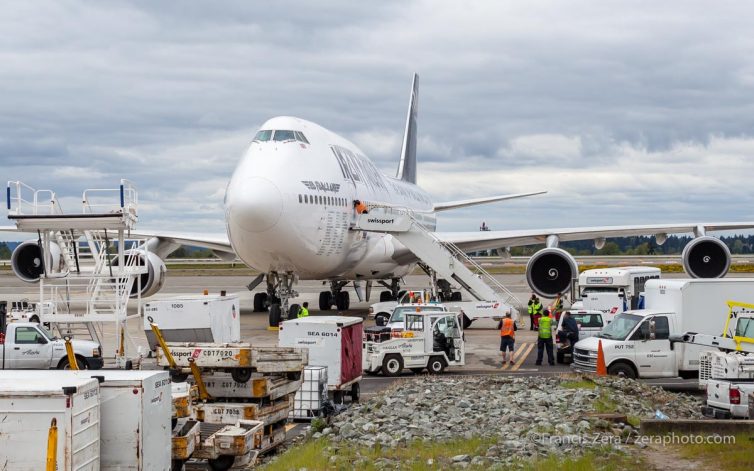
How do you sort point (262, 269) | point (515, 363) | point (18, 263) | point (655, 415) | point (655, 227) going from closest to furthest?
point (655, 415) < point (515, 363) < point (262, 269) < point (18, 263) < point (655, 227)

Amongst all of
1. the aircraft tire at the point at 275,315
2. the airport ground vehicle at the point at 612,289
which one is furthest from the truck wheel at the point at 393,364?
the airport ground vehicle at the point at 612,289

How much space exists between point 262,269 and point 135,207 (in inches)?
322

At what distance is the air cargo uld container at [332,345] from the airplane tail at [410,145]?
33.8m

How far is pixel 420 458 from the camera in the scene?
11.0 meters

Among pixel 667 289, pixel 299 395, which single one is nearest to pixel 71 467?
pixel 299 395

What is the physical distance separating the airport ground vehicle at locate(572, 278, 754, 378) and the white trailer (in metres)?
9.16

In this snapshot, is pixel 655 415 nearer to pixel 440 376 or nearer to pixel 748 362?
pixel 748 362

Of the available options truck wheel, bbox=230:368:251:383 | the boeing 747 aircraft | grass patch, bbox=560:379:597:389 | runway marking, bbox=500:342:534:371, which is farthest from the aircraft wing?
truck wheel, bbox=230:368:251:383

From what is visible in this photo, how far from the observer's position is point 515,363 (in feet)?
75.4

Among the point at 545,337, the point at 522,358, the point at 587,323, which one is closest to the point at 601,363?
the point at 545,337

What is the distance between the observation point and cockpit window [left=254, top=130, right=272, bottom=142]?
27.6m

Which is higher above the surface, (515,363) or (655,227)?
(655,227)

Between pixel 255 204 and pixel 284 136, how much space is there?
11.0 feet

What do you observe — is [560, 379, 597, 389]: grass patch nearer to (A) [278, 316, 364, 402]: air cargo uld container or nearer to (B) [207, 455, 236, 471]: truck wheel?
(A) [278, 316, 364, 402]: air cargo uld container
